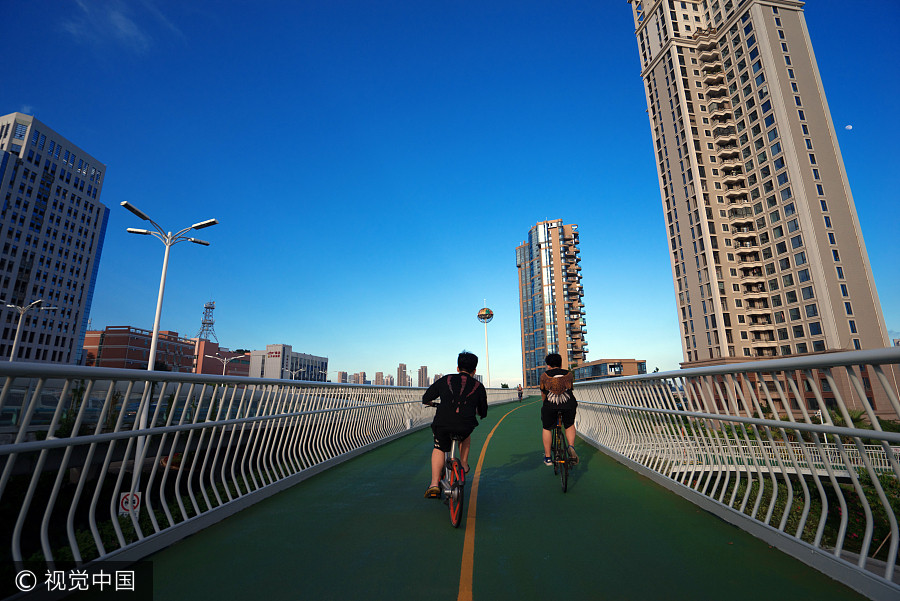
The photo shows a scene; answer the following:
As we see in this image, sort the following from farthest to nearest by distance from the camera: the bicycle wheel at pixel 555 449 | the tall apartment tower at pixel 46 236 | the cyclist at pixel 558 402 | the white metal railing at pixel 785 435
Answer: the tall apartment tower at pixel 46 236 → the cyclist at pixel 558 402 → the bicycle wheel at pixel 555 449 → the white metal railing at pixel 785 435

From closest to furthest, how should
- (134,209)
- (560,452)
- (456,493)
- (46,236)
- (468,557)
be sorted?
(468,557), (456,493), (560,452), (134,209), (46,236)

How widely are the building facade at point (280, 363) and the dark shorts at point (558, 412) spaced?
354 feet

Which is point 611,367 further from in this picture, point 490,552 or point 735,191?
point 490,552

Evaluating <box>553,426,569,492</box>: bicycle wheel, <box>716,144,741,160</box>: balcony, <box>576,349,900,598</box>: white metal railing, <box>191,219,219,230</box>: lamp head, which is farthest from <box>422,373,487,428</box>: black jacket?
<box>716,144,741,160</box>: balcony

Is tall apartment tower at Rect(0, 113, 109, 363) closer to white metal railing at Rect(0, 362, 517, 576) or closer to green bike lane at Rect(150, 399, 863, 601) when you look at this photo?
white metal railing at Rect(0, 362, 517, 576)

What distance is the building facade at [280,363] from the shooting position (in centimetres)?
12681

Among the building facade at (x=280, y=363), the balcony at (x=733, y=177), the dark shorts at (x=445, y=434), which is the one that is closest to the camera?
the dark shorts at (x=445, y=434)

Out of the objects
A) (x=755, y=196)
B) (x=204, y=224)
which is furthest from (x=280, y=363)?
(x=755, y=196)

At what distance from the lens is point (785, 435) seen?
424cm

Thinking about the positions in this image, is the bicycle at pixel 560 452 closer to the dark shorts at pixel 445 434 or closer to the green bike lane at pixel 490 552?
the green bike lane at pixel 490 552

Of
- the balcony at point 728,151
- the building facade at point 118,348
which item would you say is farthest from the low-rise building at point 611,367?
the building facade at point 118,348

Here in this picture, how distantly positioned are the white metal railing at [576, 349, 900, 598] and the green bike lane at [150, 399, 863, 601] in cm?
23

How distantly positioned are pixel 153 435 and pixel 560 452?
5.37 metres

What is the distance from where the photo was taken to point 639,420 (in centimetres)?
835
